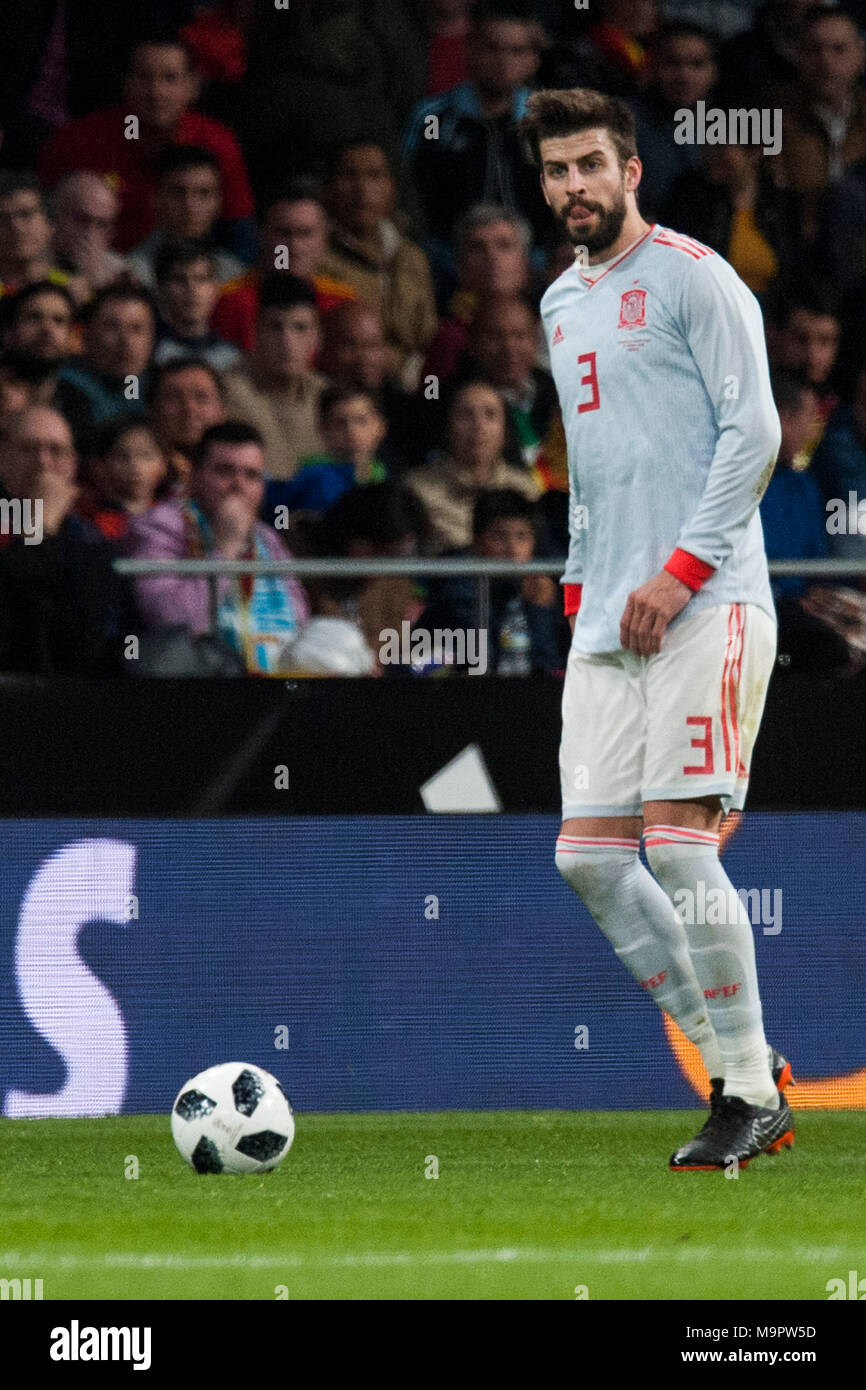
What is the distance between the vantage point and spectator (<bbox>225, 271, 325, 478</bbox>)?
8211 millimetres

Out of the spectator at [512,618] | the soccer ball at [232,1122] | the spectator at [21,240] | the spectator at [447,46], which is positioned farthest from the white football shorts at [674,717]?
the spectator at [447,46]

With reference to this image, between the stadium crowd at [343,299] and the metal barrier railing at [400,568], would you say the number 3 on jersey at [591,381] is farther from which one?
the stadium crowd at [343,299]

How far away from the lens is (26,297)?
26.6 ft

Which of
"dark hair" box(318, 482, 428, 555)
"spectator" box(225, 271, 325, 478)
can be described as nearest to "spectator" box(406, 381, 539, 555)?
"dark hair" box(318, 482, 428, 555)

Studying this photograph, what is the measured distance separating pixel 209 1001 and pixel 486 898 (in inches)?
34.3

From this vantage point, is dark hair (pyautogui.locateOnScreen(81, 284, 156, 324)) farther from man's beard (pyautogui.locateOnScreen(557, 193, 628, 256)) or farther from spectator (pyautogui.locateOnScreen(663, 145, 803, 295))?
man's beard (pyautogui.locateOnScreen(557, 193, 628, 256))

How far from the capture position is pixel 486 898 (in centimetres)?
688

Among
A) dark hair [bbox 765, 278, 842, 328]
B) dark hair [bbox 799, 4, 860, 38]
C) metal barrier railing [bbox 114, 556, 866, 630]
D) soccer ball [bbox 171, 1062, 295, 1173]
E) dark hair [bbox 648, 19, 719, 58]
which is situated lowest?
soccer ball [bbox 171, 1062, 295, 1173]

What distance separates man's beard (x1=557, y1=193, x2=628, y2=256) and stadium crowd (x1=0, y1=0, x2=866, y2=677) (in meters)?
2.22

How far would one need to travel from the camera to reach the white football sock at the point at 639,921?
514 centimetres

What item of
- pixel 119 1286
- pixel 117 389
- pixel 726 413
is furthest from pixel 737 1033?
pixel 117 389

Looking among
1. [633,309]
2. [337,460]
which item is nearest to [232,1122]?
[633,309]

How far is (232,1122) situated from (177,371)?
383 centimetres

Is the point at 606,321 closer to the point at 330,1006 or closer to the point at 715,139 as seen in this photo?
the point at 330,1006
